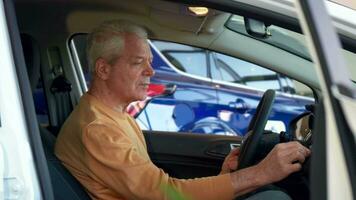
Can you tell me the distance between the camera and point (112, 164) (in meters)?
2.14

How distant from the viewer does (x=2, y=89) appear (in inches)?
64.4

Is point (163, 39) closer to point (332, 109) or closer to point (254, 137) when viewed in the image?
point (254, 137)

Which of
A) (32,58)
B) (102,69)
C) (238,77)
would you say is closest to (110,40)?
(102,69)

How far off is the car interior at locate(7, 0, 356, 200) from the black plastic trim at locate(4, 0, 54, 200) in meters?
0.52

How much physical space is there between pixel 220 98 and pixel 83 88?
3420 millimetres

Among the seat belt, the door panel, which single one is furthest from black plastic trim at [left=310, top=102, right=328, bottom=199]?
the seat belt

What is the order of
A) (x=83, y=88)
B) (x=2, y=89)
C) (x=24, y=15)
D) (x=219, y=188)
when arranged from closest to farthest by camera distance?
1. (x=2, y=89)
2. (x=219, y=188)
3. (x=24, y=15)
4. (x=83, y=88)

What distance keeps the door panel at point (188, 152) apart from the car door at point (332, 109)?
5.76 feet

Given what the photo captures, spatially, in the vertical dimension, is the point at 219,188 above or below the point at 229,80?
above

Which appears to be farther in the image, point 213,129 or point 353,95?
point 213,129

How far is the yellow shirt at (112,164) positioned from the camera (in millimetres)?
2121

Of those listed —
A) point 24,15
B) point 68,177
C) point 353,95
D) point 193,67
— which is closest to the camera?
point 353,95

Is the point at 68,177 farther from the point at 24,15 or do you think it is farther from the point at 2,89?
the point at 24,15

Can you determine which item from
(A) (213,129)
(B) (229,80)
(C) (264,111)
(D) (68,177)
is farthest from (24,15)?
(B) (229,80)
